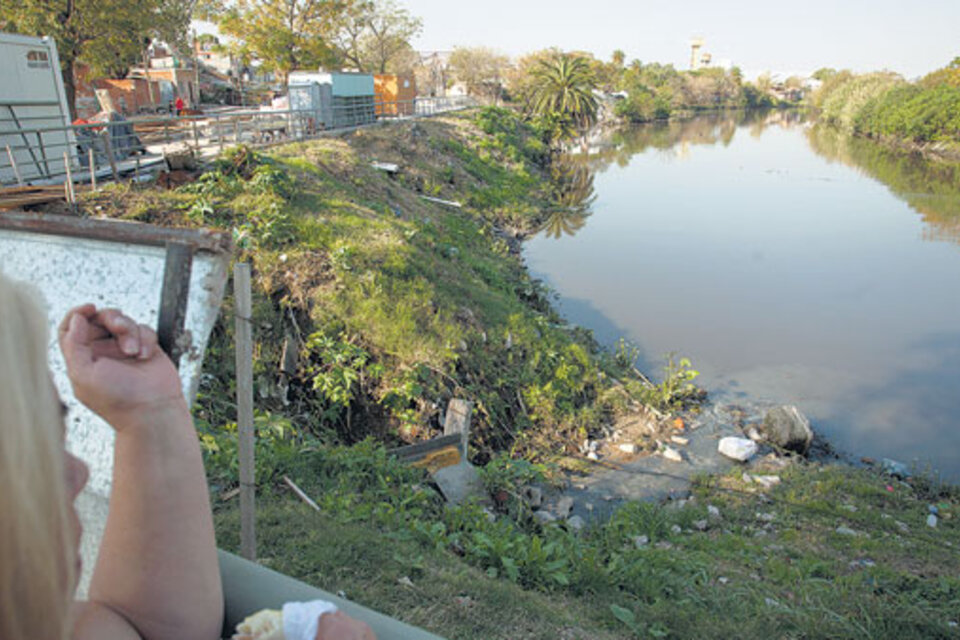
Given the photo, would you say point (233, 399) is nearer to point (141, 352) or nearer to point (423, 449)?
point (423, 449)

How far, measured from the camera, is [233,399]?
5.61 meters

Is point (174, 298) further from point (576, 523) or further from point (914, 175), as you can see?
point (914, 175)

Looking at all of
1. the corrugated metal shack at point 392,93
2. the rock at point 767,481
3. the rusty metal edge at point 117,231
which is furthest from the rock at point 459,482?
the corrugated metal shack at point 392,93

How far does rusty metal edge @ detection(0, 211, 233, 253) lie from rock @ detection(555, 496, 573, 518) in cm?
473

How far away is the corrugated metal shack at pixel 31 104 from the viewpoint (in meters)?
9.70

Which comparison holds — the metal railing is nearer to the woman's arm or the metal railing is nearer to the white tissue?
the woman's arm

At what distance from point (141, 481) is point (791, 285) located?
51.8ft

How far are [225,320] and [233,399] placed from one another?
1.16m

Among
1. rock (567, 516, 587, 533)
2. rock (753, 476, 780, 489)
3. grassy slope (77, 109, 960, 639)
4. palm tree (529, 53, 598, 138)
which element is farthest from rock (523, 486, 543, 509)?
palm tree (529, 53, 598, 138)

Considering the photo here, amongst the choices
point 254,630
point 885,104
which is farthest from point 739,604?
point 885,104

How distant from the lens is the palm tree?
121 ft

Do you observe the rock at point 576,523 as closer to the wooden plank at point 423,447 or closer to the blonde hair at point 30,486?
the wooden plank at point 423,447

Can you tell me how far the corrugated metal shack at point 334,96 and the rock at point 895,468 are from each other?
1617 centimetres

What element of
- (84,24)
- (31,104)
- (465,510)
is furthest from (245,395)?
(84,24)
